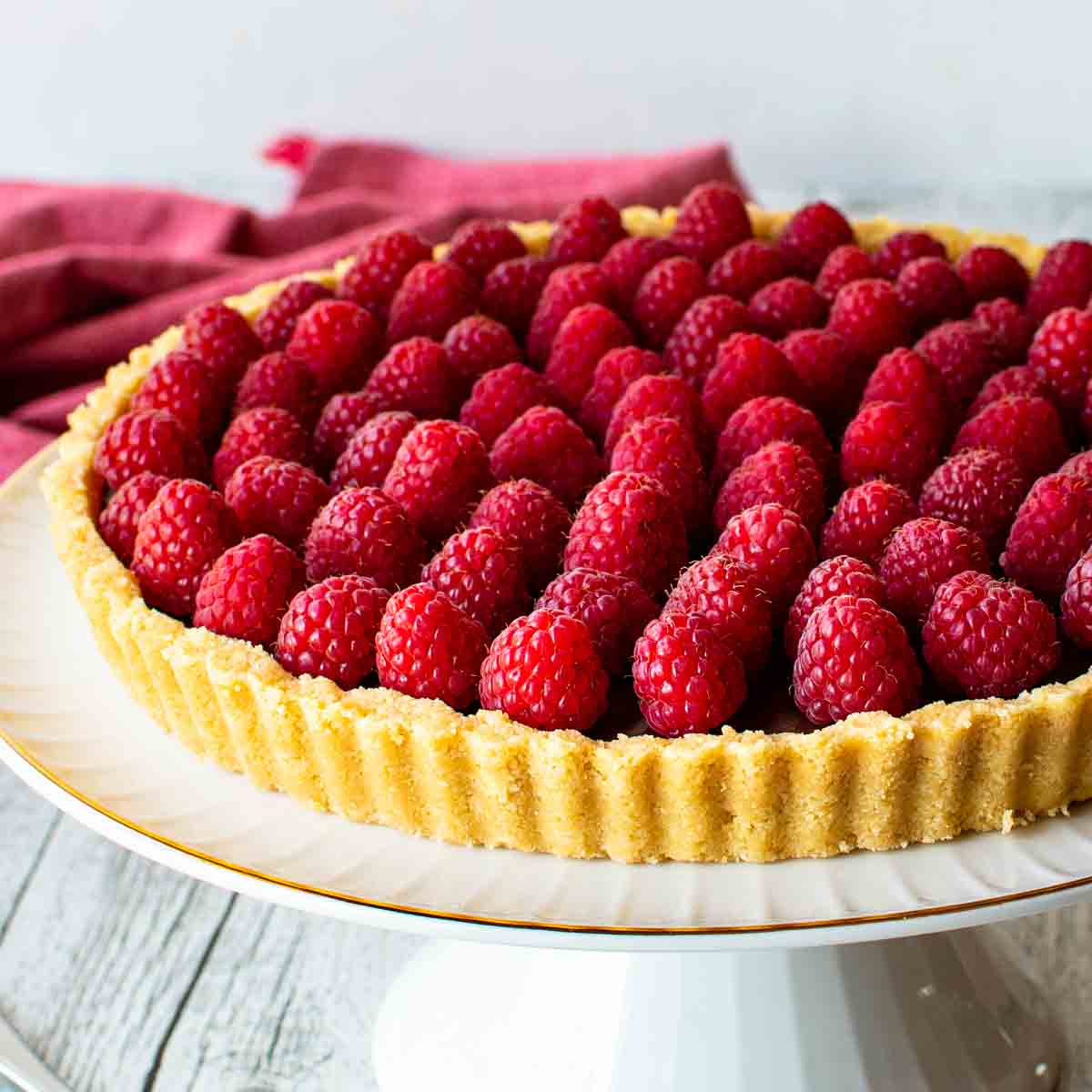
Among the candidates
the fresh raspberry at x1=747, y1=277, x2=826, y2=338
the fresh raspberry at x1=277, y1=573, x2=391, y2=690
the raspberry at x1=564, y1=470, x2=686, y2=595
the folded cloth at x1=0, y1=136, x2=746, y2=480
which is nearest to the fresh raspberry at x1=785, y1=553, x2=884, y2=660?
the raspberry at x1=564, y1=470, x2=686, y2=595

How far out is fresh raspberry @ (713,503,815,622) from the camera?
1464mm

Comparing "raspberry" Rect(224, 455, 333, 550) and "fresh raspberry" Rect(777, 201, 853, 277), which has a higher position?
"fresh raspberry" Rect(777, 201, 853, 277)

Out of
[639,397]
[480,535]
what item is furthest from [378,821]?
[639,397]

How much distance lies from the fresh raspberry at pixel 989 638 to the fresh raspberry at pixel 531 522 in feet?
1.15

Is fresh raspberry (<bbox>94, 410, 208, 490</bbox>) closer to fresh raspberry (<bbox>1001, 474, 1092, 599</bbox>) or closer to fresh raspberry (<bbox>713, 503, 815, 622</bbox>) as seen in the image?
fresh raspberry (<bbox>713, 503, 815, 622</bbox>)

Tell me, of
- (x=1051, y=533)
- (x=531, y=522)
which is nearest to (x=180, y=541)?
(x=531, y=522)

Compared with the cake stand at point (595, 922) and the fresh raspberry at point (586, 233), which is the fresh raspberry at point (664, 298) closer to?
the fresh raspberry at point (586, 233)

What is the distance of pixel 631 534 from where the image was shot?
4.84 feet

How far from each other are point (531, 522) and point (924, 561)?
0.35m

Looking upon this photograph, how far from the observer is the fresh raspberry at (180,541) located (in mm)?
1545

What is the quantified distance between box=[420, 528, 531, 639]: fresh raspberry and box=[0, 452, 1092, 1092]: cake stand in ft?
0.66

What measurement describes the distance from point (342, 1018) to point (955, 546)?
2.95 feet

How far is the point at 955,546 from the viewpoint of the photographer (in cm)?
144

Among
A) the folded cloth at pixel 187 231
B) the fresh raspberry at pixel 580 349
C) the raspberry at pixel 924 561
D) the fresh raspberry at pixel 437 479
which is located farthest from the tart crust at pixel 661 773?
the folded cloth at pixel 187 231
